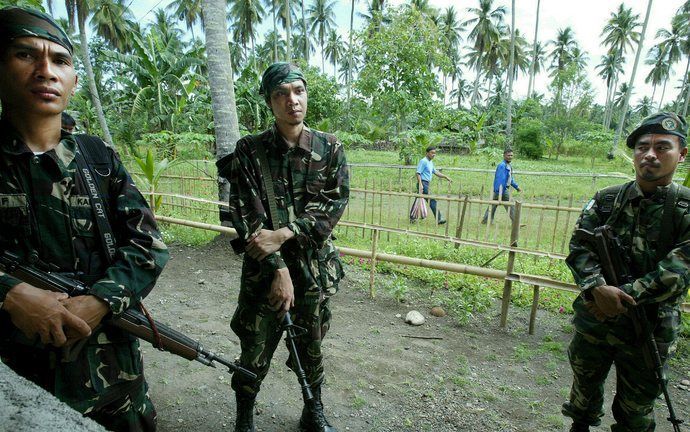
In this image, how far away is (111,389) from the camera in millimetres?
1408

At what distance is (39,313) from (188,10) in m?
38.4

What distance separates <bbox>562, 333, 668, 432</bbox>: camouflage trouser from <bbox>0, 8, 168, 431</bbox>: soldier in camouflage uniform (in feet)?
7.21

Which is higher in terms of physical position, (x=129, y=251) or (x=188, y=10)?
(x=188, y=10)

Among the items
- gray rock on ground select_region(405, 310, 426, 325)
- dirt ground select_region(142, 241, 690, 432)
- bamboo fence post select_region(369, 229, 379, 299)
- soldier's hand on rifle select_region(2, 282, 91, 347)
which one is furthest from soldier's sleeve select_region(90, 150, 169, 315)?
bamboo fence post select_region(369, 229, 379, 299)

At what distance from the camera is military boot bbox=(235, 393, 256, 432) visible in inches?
86.8

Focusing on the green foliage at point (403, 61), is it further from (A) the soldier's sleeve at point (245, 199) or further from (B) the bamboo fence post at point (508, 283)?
(A) the soldier's sleeve at point (245, 199)

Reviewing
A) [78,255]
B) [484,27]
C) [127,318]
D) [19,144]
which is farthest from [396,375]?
[484,27]

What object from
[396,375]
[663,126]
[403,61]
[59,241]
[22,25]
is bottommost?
[396,375]

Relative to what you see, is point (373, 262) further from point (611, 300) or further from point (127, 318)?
point (127, 318)

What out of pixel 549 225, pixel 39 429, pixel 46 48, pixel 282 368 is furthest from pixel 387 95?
pixel 39 429

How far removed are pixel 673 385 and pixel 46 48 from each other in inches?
164

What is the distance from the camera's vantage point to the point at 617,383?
6.97 feet

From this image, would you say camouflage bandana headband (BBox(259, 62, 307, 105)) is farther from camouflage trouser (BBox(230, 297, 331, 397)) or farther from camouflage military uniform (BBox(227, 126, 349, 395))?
camouflage trouser (BBox(230, 297, 331, 397))

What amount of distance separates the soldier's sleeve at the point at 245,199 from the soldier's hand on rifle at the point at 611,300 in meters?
1.61
